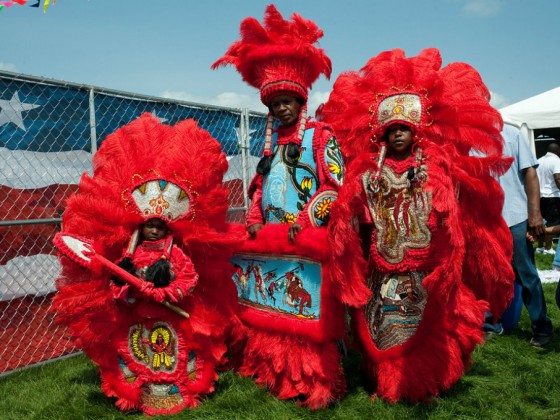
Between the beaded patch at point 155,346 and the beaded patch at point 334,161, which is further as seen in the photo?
the beaded patch at point 334,161

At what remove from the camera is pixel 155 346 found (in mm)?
3230

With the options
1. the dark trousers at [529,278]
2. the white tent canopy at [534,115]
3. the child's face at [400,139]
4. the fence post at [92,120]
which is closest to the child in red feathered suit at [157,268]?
the child's face at [400,139]

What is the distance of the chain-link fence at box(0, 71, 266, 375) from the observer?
4160 mm

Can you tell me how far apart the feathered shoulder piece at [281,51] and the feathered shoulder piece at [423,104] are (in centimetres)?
35

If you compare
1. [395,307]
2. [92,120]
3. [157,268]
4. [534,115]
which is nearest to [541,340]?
[395,307]

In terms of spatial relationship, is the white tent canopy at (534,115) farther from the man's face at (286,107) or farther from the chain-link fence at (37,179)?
the chain-link fence at (37,179)

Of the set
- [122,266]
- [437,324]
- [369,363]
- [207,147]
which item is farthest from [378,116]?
[122,266]

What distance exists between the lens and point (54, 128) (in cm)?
439

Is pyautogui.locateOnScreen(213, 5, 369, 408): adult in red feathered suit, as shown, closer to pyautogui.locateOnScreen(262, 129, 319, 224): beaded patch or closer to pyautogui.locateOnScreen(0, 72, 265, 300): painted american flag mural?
pyautogui.locateOnScreen(262, 129, 319, 224): beaded patch

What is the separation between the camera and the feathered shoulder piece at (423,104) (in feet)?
10.5

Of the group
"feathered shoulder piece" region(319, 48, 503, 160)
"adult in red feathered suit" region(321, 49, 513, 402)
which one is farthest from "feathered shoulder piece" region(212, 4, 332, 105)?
"adult in red feathered suit" region(321, 49, 513, 402)

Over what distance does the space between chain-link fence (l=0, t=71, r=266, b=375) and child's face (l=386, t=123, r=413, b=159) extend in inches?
103

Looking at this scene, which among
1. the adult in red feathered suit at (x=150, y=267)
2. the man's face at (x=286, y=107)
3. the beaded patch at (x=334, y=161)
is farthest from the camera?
the man's face at (x=286, y=107)

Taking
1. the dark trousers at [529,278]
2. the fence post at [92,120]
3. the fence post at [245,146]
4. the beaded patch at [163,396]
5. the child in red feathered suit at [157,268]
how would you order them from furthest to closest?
1. the fence post at [245,146]
2. the fence post at [92,120]
3. the dark trousers at [529,278]
4. the beaded patch at [163,396]
5. the child in red feathered suit at [157,268]
